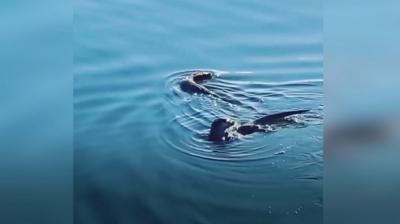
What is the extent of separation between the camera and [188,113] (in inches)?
66.1

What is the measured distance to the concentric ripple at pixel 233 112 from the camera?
167 cm

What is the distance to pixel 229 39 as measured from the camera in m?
1.67

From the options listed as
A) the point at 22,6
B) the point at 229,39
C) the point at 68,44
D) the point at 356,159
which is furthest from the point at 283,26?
the point at 22,6

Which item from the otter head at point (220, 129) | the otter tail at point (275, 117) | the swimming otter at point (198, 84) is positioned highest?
the swimming otter at point (198, 84)

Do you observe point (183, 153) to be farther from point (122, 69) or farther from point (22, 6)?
point (22, 6)

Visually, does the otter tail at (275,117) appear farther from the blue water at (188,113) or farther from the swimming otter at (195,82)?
the swimming otter at (195,82)

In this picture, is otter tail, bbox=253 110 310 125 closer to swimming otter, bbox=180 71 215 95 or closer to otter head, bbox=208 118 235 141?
otter head, bbox=208 118 235 141

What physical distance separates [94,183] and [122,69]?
385 millimetres

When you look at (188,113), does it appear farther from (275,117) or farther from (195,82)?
(275,117)

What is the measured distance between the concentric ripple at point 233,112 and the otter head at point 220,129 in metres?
0.02

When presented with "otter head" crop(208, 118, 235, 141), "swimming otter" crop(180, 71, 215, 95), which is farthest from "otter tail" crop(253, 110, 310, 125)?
"swimming otter" crop(180, 71, 215, 95)

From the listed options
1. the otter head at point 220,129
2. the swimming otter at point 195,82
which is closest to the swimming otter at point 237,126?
the otter head at point 220,129

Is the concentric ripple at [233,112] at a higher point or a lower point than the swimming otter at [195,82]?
lower

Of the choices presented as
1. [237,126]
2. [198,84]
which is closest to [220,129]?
[237,126]
